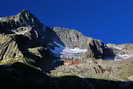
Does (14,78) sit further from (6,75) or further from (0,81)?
(0,81)

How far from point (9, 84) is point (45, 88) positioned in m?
31.0

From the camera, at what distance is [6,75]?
183250 millimetres

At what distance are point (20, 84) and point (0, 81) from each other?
1548cm

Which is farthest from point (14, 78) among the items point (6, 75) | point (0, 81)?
point (0, 81)

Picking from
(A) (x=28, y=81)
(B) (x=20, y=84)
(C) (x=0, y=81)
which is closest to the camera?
(C) (x=0, y=81)

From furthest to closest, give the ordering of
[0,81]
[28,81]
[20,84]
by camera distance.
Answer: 1. [28,81]
2. [20,84]
3. [0,81]

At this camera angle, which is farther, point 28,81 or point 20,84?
point 28,81

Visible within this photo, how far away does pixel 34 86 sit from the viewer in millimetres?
190000

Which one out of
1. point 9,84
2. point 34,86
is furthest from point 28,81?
point 9,84

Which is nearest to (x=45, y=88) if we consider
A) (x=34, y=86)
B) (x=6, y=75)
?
(x=34, y=86)

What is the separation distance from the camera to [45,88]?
197875mm

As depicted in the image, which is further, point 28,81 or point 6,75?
point 28,81

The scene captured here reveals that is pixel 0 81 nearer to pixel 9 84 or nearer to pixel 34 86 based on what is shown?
pixel 9 84

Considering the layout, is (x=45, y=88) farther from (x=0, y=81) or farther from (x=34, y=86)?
(x=0, y=81)
